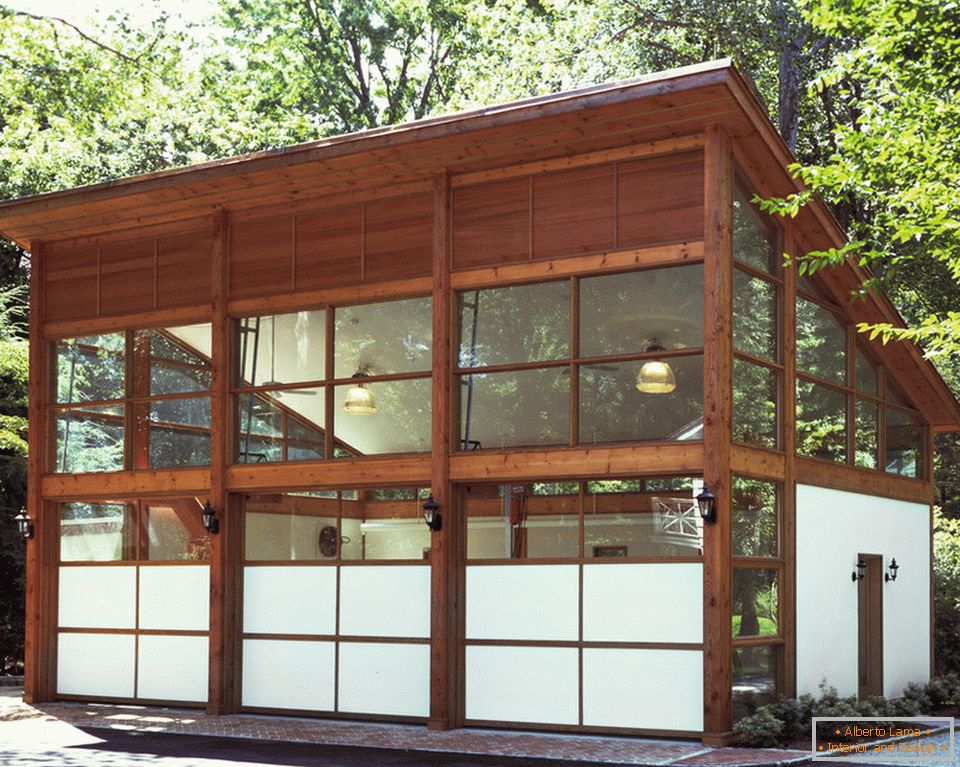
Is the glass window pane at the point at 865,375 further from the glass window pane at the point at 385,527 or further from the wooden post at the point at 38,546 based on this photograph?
the wooden post at the point at 38,546

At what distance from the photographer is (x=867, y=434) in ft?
56.6

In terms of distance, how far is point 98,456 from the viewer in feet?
57.5

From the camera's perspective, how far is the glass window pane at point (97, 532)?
17234 mm

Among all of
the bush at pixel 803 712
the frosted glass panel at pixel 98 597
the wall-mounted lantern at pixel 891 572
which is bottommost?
the bush at pixel 803 712

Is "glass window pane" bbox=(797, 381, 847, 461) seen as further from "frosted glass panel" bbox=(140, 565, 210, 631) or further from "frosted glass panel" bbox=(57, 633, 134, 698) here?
"frosted glass panel" bbox=(57, 633, 134, 698)

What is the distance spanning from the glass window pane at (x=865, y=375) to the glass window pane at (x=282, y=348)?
6550mm

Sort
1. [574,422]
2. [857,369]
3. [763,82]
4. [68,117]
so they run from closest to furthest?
[574,422], [857,369], [68,117], [763,82]

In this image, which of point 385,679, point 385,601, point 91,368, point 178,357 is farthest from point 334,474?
point 91,368

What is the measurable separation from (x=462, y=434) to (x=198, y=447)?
370 cm

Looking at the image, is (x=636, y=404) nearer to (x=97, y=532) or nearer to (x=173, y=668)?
(x=173, y=668)

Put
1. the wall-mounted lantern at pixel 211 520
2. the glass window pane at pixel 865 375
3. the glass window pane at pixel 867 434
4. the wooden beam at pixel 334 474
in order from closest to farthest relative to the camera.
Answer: the wooden beam at pixel 334 474
the wall-mounted lantern at pixel 211 520
the glass window pane at pixel 867 434
the glass window pane at pixel 865 375

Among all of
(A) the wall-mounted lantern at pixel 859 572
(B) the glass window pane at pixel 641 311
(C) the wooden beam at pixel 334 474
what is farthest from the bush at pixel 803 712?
(C) the wooden beam at pixel 334 474

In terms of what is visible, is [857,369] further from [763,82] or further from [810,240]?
[763,82]

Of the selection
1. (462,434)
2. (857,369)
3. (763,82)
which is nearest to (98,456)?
(462,434)
